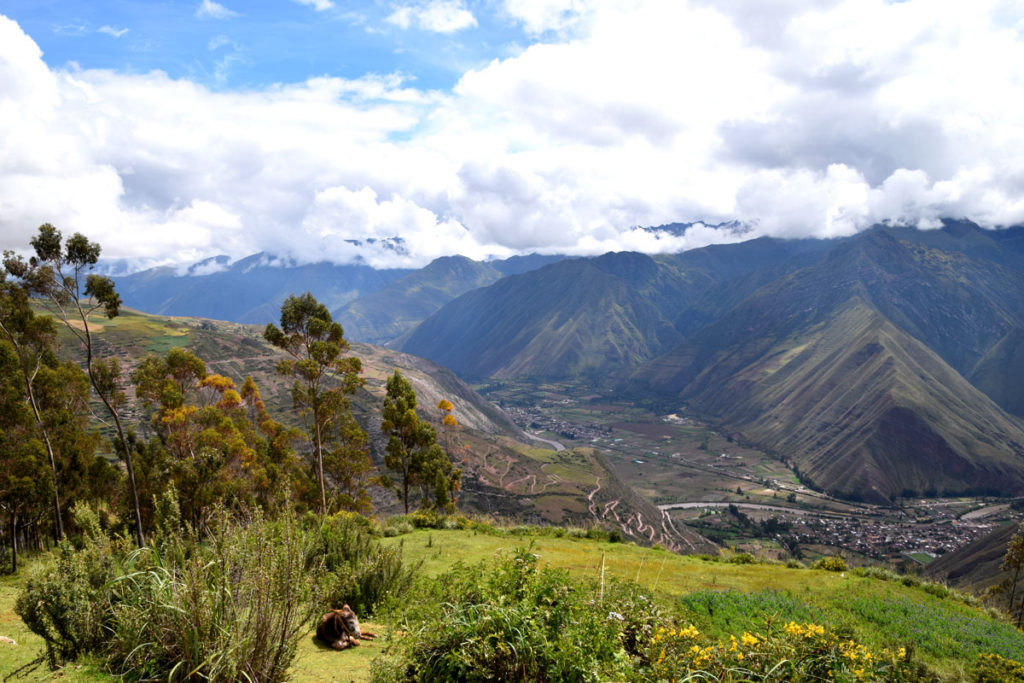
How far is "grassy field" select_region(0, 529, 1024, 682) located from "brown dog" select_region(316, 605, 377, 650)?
0.59 feet

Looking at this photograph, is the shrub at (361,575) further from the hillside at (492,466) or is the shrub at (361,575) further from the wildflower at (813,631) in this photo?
the hillside at (492,466)

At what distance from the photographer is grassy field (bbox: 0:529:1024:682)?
7.46 meters

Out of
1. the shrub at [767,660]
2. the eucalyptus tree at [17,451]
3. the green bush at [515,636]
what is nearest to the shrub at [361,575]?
the green bush at [515,636]

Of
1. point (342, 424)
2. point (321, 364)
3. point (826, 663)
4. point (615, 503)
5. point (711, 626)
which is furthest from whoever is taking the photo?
point (615, 503)

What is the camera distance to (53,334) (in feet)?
83.4

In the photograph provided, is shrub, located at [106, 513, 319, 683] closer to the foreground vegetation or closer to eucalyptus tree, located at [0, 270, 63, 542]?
the foreground vegetation

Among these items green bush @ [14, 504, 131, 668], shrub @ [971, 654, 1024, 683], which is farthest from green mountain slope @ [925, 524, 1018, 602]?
green bush @ [14, 504, 131, 668]

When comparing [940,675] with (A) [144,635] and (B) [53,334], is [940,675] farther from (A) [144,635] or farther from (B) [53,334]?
(B) [53,334]

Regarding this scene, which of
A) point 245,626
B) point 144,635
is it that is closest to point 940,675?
point 245,626

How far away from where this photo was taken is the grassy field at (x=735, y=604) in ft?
24.5

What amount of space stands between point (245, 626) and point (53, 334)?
2891 cm

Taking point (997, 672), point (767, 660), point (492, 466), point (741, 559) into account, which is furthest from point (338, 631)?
point (492, 466)

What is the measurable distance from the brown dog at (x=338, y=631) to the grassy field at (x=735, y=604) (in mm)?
178

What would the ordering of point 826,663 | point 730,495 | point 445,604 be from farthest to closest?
point 730,495
point 445,604
point 826,663
